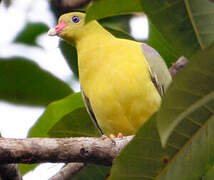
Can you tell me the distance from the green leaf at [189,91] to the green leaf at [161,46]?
4.87ft

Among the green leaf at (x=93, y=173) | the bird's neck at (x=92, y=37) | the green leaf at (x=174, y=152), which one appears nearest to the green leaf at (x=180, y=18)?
the green leaf at (x=174, y=152)

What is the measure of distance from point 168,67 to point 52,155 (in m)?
1.49

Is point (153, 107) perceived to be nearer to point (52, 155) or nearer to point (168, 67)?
point (168, 67)

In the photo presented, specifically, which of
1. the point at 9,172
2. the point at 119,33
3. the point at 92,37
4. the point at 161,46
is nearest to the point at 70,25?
the point at 92,37

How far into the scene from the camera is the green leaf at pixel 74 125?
2912mm

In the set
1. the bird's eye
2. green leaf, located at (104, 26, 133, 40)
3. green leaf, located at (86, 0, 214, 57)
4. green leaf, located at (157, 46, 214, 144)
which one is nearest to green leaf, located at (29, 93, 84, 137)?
green leaf, located at (104, 26, 133, 40)

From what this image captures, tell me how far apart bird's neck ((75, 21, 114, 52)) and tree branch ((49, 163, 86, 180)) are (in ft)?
3.45

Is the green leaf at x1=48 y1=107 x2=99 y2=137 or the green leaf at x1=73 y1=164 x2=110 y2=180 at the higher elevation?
the green leaf at x1=48 y1=107 x2=99 y2=137

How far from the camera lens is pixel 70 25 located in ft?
12.7

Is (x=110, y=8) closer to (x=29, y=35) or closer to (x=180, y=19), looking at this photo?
(x=180, y=19)

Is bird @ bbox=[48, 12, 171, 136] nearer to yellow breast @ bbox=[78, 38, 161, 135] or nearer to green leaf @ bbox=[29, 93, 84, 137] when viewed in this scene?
yellow breast @ bbox=[78, 38, 161, 135]

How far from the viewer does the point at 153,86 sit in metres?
3.23

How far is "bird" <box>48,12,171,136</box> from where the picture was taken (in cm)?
316

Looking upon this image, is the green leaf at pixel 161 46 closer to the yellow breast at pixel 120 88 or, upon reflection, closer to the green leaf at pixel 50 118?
the yellow breast at pixel 120 88
